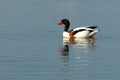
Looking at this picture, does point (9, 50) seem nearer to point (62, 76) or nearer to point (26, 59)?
point (26, 59)

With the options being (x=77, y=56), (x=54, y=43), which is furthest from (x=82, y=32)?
(x=77, y=56)

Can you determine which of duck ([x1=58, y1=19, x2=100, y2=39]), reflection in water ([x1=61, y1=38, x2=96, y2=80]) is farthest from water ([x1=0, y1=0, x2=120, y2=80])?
duck ([x1=58, y1=19, x2=100, y2=39])

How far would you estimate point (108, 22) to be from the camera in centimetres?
3269

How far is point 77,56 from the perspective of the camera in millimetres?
24016

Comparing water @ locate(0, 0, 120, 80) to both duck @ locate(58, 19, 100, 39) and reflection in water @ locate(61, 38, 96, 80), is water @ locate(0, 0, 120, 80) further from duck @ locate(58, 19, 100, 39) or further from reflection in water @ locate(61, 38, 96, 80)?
duck @ locate(58, 19, 100, 39)

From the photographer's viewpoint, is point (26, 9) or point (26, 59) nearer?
point (26, 59)

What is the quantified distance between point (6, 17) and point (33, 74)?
522 inches

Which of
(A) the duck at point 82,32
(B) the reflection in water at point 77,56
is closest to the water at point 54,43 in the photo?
(B) the reflection in water at point 77,56

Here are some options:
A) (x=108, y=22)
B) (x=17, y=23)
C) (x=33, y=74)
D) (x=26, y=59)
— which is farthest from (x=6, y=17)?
(x=33, y=74)

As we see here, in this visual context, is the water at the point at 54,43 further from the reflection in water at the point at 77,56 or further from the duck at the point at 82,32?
the duck at the point at 82,32

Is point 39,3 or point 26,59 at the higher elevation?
point 39,3

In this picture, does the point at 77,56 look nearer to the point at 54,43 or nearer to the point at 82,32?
the point at 54,43

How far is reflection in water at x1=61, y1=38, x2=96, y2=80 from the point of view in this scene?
71.2 ft

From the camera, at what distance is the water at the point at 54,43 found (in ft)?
69.7
